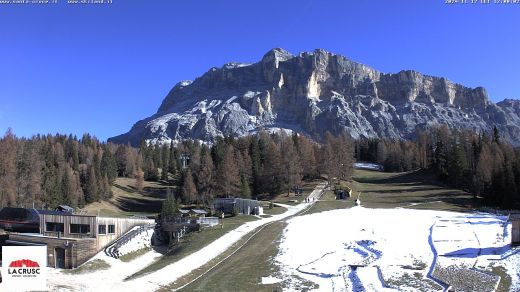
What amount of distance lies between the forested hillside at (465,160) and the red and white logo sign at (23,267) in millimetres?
76345

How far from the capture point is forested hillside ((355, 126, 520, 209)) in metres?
84.5

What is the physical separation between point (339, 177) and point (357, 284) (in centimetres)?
8218

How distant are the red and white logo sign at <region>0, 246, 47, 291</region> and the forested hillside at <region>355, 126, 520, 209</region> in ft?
250

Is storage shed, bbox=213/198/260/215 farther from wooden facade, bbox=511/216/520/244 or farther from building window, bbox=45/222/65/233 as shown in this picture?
wooden facade, bbox=511/216/520/244

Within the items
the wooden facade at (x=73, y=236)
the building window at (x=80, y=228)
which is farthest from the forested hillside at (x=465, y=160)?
the building window at (x=80, y=228)

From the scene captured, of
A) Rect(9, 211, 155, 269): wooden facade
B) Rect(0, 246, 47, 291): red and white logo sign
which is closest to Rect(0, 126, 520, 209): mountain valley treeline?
Rect(9, 211, 155, 269): wooden facade

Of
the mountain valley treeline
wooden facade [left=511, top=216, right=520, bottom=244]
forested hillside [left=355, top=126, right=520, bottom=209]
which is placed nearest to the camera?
wooden facade [left=511, top=216, right=520, bottom=244]

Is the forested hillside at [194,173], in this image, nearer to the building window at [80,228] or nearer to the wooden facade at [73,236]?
the wooden facade at [73,236]

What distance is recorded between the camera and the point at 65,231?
50281 mm

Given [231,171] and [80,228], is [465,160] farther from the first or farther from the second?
[80,228]

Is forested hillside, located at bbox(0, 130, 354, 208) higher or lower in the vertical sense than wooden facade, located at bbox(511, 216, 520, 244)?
higher

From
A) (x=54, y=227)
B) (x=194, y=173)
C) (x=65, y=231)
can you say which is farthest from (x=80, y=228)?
(x=194, y=173)

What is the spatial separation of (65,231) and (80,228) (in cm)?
166

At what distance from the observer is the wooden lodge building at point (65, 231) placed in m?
44.4
